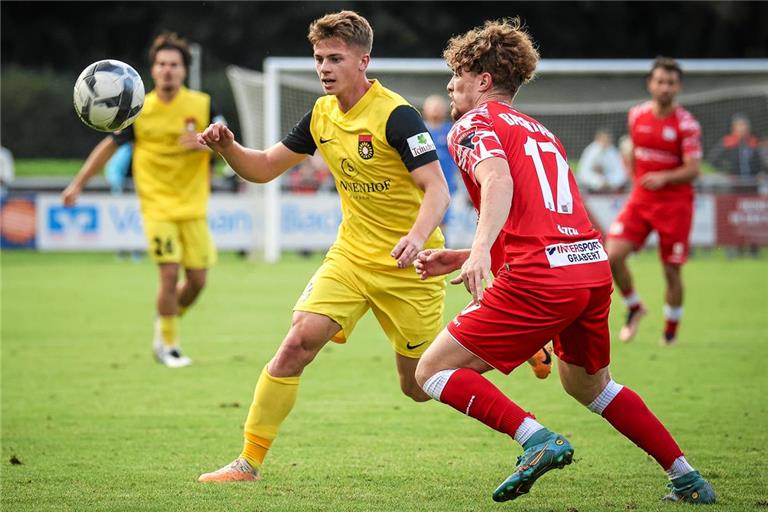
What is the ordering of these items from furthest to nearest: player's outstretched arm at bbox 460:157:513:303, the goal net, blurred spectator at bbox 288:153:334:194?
blurred spectator at bbox 288:153:334:194, the goal net, player's outstretched arm at bbox 460:157:513:303

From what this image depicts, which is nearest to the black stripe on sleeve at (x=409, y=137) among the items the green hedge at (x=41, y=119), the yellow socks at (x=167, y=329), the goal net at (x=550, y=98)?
the yellow socks at (x=167, y=329)

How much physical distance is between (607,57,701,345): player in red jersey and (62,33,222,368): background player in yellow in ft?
12.8

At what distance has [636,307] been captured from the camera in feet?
37.3

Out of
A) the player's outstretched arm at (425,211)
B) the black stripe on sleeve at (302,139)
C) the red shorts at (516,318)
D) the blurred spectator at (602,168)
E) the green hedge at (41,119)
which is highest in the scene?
the black stripe on sleeve at (302,139)

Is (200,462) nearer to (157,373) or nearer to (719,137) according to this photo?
(157,373)

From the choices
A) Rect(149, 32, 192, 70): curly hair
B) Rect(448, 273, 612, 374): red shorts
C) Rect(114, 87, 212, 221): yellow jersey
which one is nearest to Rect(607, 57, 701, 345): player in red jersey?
Rect(114, 87, 212, 221): yellow jersey

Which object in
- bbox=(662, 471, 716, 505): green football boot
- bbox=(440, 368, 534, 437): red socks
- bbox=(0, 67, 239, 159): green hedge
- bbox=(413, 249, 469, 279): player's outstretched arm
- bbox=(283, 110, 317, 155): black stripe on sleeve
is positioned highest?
bbox=(283, 110, 317, 155): black stripe on sleeve

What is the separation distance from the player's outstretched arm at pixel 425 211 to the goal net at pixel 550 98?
15.3 metres

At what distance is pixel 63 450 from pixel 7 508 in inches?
52.2

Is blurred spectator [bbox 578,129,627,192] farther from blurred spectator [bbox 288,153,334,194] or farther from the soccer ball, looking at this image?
the soccer ball

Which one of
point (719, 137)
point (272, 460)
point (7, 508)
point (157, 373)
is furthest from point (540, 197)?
point (719, 137)

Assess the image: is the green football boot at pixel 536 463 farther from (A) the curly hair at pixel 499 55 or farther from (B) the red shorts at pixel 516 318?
(A) the curly hair at pixel 499 55

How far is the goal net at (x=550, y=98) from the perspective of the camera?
70.1 feet

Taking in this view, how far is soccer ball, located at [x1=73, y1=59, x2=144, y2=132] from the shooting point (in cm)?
623
